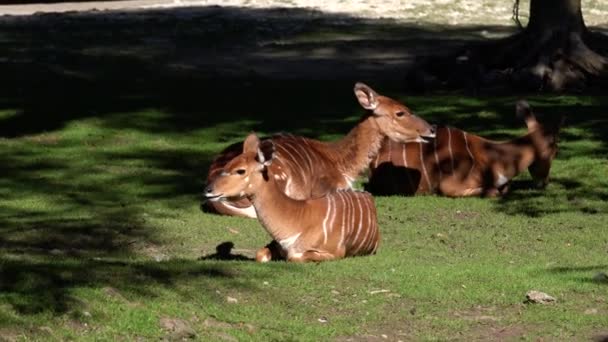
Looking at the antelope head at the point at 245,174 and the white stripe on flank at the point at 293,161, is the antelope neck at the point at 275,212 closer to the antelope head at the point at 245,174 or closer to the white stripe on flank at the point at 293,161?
the antelope head at the point at 245,174

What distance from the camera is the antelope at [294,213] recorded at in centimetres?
929

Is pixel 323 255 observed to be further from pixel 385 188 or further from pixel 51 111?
pixel 51 111

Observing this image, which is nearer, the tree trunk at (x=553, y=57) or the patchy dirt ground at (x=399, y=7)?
the tree trunk at (x=553, y=57)

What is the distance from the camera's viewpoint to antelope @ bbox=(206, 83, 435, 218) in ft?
37.7

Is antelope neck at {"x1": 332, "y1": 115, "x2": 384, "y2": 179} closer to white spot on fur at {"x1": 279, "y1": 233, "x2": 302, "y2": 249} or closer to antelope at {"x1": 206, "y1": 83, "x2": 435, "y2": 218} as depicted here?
antelope at {"x1": 206, "y1": 83, "x2": 435, "y2": 218}

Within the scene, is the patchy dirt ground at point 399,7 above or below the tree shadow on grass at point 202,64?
below

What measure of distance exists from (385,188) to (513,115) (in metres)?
3.94

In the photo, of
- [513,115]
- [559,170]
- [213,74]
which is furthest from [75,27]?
[559,170]

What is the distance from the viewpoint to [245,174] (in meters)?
9.29

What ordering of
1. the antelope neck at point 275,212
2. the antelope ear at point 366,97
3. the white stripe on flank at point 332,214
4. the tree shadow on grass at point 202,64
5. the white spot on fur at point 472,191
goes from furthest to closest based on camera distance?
the tree shadow on grass at point 202,64 → the white spot on fur at point 472,191 → the antelope ear at point 366,97 → the white stripe on flank at point 332,214 → the antelope neck at point 275,212

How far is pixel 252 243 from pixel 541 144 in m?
3.66

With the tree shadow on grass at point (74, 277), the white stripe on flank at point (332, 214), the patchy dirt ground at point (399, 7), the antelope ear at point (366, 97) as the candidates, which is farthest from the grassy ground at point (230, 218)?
the patchy dirt ground at point (399, 7)

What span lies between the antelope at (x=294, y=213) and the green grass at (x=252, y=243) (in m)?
0.24

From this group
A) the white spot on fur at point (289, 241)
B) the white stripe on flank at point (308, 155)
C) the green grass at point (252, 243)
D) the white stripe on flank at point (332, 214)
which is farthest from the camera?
the white stripe on flank at point (308, 155)
